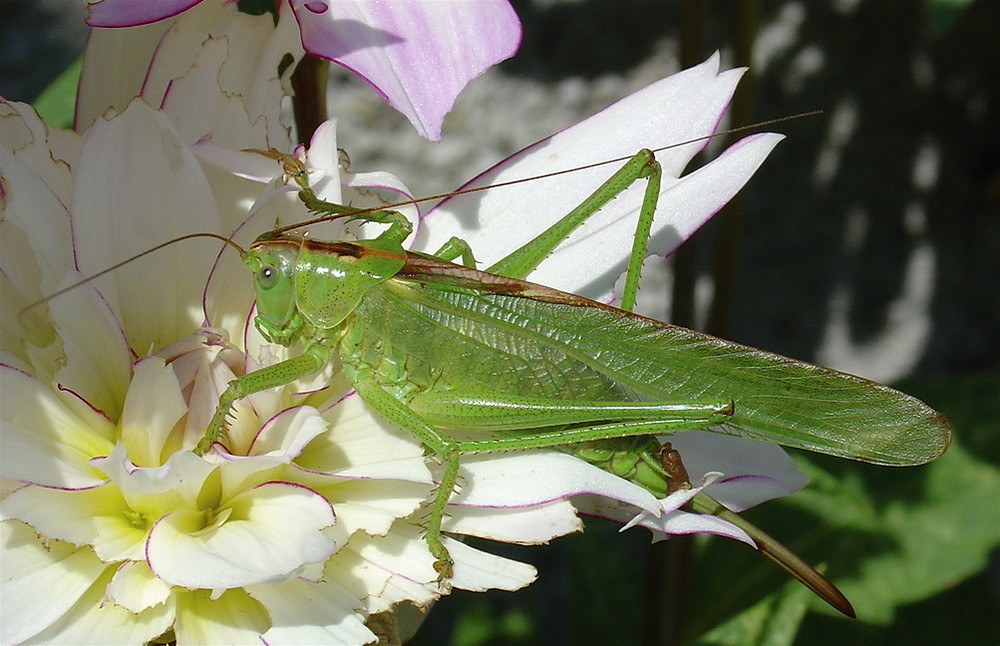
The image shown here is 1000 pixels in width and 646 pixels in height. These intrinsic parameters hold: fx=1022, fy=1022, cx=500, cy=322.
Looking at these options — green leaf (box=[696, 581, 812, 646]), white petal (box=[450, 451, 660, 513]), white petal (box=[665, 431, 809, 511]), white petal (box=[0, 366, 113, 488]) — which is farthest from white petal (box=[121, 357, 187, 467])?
green leaf (box=[696, 581, 812, 646])

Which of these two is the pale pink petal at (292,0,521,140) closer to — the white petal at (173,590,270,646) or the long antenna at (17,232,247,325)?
the long antenna at (17,232,247,325)

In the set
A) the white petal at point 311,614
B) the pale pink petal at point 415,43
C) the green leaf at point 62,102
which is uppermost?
the pale pink petal at point 415,43

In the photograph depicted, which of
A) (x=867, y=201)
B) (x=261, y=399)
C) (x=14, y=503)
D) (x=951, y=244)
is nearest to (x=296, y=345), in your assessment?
(x=261, y=399)

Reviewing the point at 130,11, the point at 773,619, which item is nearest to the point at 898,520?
the point at 773,619

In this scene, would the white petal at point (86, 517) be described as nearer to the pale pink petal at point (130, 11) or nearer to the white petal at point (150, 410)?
the white petal at point (150, 410)

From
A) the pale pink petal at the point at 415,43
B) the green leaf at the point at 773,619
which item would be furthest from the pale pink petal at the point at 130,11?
the green leaf at the point at 773,619

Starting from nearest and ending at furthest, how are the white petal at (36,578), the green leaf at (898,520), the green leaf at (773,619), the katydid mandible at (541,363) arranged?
the white petal at (36,578) < the katydid mandible at (541,363) < the green leaf at (773,619) < the green leaf at (898,520)

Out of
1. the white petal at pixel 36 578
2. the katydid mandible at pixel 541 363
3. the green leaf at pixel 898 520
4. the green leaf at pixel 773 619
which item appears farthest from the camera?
the green leaf at pixel 898 520

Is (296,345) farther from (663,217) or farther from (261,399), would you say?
(663,217)
